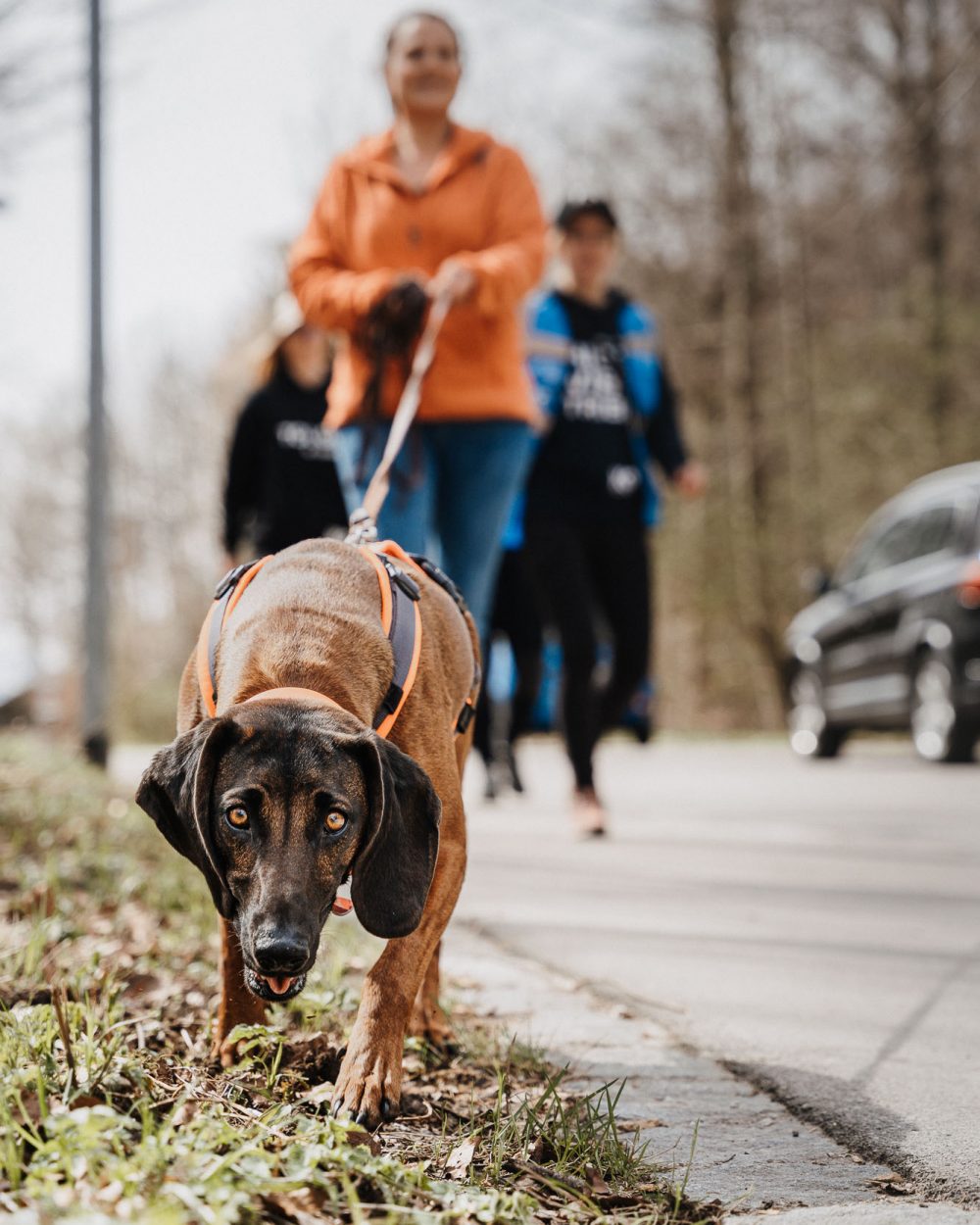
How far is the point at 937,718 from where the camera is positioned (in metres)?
10.3

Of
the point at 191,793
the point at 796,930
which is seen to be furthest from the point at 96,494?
the point at 191,793

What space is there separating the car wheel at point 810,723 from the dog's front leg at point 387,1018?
33.9ft

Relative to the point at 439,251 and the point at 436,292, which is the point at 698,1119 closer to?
the point at 436,292

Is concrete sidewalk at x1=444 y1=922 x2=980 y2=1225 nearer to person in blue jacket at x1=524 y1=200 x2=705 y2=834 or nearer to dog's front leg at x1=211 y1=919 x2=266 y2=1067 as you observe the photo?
dog's front leg at x1=211 y1=919 x2=266 y2=1067

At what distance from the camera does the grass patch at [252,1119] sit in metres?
1.78

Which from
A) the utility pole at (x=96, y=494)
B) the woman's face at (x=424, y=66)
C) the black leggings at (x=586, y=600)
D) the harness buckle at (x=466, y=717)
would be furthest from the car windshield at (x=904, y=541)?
the harness buckle at (x=466, y=717)

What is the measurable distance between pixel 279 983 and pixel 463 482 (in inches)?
104

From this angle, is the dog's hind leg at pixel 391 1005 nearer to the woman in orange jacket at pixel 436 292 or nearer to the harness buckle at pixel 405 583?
the harness buckle at pixel 405 583

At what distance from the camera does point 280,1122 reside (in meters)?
2.07

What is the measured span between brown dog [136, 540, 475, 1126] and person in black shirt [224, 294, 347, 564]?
14.7 feet

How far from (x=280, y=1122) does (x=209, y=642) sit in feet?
3.53

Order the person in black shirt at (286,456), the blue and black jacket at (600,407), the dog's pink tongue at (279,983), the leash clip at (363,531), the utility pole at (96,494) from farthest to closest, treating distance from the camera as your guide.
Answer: the utility pole at (96,494), the person in black shirt at (286,456), the blue and black jacket at (600,407), the leash clip at (363,531), the dog's pink tongue at (279,983)

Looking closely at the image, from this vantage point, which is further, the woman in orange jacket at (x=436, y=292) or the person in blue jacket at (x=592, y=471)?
the person in blue jacket at (x=592, y=471)

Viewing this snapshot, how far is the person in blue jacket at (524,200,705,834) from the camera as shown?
6684 millimetres
